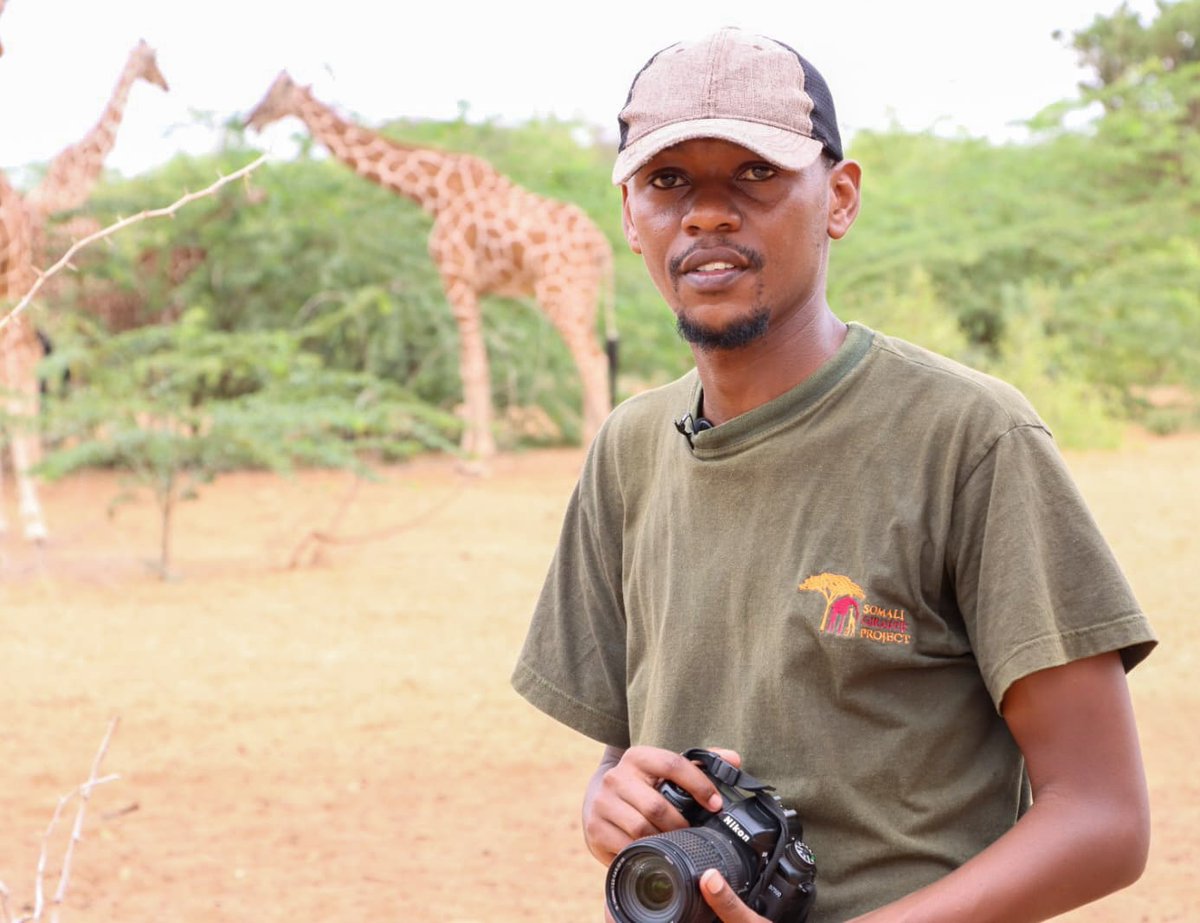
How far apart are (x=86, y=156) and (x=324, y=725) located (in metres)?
4.83

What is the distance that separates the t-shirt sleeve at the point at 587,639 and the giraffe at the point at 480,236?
8852 mm

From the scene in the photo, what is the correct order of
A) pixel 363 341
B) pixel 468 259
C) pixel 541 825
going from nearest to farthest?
pixel 541 825 < pixel 468 259 < pixel 363 341

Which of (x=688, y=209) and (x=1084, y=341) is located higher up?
(x=688, y=209)

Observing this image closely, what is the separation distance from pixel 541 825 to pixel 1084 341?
39.4 ft

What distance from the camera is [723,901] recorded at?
4.42 feet

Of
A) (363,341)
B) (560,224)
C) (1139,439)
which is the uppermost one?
(560,224)

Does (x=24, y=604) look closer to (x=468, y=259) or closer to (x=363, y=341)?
(x=468, y=259)

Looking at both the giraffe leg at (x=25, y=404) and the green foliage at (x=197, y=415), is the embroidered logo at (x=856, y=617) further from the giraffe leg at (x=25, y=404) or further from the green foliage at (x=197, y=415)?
the giraffe leg at (x=25, y=404)

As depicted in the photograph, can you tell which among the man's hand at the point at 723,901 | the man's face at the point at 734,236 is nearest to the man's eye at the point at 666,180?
the man's face at the point at 734,236

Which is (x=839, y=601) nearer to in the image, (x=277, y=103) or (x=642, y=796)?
(x=642, y=796)

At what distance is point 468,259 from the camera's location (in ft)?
35.1

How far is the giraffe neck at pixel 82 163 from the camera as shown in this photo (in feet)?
27.2

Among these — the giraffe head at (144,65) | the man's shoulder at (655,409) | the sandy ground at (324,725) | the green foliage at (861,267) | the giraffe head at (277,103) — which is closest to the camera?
the man's shoulder at (655,409)

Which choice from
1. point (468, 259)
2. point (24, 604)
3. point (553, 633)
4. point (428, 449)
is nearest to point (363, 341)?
point (428, 449)
